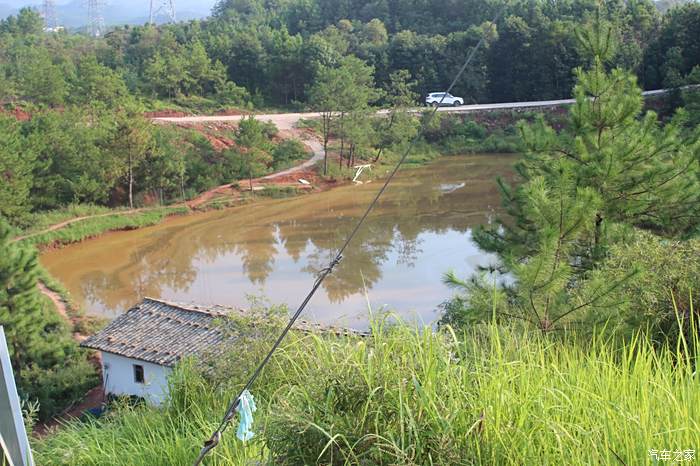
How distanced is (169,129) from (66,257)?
7.02 meters

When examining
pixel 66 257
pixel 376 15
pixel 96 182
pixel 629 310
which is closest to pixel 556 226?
pixel 629 310

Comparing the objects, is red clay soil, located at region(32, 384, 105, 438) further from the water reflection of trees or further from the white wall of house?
the water reflection of trees

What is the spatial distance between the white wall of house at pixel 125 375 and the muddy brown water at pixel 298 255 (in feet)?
6.96

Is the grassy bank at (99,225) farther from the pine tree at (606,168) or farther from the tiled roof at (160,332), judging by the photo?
the pine tree at (606,168)

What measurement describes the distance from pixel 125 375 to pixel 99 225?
30.1ft

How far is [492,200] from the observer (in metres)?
20.1

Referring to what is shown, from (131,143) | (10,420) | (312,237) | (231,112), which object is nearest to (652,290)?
(10,420)

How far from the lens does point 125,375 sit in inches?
377

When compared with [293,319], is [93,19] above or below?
above

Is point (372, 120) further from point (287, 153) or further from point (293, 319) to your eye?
point (293, 319)

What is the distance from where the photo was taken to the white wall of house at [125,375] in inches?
360

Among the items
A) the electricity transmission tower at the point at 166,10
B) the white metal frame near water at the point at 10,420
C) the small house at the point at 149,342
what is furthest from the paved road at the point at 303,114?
the white metal frame near water at the point at 10,420

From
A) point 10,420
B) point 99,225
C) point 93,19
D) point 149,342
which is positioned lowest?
point 99,225

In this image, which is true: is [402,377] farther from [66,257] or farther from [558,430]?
[66,257]
